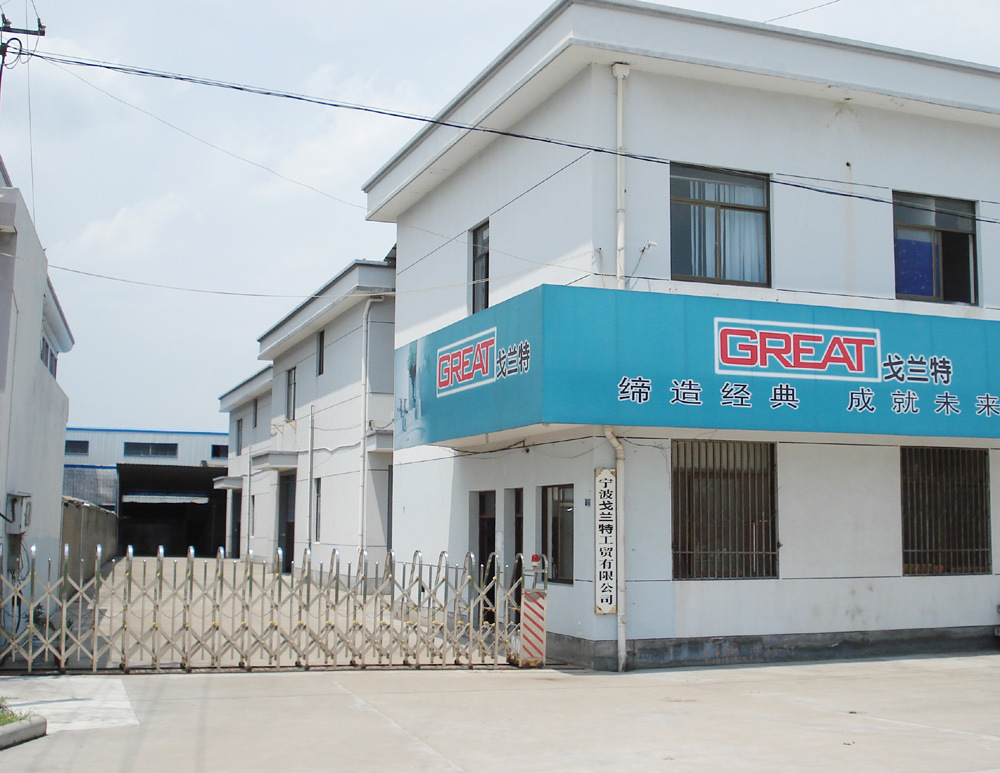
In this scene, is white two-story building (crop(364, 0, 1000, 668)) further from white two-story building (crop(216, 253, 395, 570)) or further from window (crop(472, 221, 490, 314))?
white two-story building (crop(216, 253, 395, 570))

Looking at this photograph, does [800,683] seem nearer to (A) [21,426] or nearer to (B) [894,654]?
(B) [894,654]

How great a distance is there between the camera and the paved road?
27.2ft

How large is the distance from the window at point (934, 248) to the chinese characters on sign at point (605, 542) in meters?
5.95

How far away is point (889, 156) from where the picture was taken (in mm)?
16141

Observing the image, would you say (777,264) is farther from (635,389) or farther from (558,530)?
(558,530)

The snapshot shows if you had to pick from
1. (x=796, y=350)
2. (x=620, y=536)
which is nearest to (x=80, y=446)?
(x=620, y=536)

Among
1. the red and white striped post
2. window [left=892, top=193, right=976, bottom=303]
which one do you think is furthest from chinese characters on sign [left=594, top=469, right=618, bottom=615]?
window [left=892, top=193, right=976, bottom=303]

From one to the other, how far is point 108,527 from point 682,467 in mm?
29630

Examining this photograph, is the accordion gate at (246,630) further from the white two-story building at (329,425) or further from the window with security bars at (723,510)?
the white two-story building at (329,425)

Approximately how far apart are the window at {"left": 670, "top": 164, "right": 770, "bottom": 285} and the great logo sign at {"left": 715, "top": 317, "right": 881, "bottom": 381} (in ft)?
5.00

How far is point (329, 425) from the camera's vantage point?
28125 mm

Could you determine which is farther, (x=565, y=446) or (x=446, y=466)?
Result: (x=446, y=466)

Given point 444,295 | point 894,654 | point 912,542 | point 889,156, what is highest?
point 889,156

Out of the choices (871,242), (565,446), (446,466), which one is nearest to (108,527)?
(446,466)
